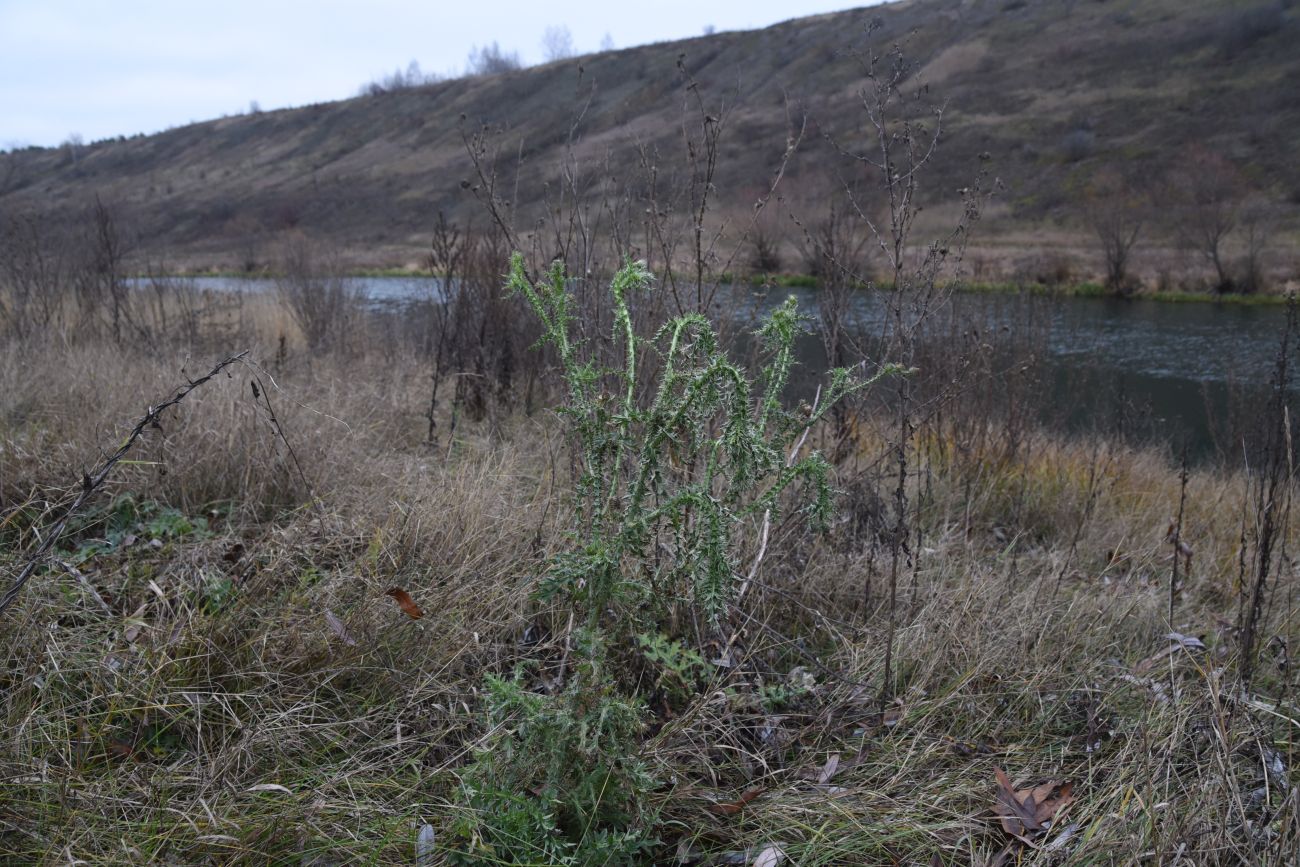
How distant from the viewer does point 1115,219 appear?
22812mm

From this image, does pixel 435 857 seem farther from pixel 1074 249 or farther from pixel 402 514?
pixel 1074 249

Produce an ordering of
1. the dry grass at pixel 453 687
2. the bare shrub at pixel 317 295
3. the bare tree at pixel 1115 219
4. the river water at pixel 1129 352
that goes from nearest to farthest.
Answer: the dry grass at pixel 453 687 < the river water at pixel 1129 352 < the bare shrub at pixel 317 295 < the bare tree at pixel 1115 219

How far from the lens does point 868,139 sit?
35156 millimetres

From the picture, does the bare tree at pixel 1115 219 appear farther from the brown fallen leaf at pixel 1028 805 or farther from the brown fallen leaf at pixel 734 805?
the brown fallen leaf at pixel 734 805

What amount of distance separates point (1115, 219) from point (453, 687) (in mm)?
24801

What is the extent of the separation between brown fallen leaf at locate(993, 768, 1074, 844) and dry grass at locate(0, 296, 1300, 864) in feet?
0.11

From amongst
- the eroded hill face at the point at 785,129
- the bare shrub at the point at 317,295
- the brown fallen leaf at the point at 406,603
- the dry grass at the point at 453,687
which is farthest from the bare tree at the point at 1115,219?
the brown fallen leaf at the point at 406,603

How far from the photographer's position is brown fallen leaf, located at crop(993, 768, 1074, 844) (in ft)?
6.93

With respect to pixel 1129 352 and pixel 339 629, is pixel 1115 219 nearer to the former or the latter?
pixel 1129 352

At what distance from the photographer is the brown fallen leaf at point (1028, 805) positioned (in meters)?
2.11

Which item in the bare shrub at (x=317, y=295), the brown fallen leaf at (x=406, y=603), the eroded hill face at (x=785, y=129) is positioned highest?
the eroded hill face at (x=785, y=129)

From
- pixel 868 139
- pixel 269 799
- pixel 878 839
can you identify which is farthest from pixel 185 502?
pixel 868 139

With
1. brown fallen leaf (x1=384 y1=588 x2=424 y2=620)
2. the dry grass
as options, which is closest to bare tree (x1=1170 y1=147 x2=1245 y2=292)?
the dry grass

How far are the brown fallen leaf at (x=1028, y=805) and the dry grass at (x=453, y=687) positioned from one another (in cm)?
3
